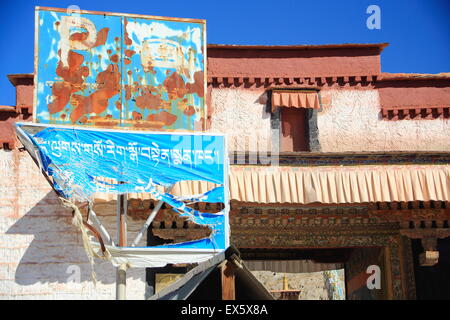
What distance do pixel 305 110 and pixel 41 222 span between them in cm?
575

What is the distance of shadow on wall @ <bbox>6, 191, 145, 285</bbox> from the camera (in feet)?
38.9

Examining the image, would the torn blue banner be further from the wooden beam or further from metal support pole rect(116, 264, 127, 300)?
the wooden beam

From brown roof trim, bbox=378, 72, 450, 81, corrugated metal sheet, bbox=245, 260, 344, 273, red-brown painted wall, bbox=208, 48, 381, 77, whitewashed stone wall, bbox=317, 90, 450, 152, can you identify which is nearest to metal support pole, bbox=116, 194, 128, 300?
red-brown painted wall, bbox=208, 48, 381, 77

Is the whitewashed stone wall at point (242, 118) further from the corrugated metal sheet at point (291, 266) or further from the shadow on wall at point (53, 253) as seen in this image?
the shadow on wall at point (53, 253)

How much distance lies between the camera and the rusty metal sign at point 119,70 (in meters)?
12.5

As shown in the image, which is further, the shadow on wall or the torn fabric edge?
the shadow on wall

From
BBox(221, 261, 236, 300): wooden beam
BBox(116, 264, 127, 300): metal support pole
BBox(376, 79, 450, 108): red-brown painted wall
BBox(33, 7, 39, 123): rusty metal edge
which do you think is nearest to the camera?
BBox(221, 261, 236, 300): wooden beam

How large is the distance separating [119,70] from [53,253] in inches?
142

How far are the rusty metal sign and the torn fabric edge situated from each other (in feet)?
6.69

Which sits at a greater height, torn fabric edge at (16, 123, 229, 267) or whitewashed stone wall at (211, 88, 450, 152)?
whitewashed stone wall at (211, 88, 450, 152)

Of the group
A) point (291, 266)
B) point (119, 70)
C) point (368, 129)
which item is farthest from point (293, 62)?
point (291, 266)

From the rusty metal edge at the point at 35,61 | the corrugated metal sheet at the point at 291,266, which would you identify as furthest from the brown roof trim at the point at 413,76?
the rusty metal edge at the point at 35,61

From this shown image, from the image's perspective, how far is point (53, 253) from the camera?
472 inches
